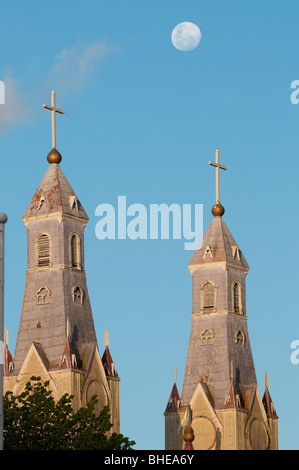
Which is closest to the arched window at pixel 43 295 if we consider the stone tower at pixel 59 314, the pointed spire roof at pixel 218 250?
the stone tower at pixel 59 314

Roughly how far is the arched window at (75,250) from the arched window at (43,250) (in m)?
1.48

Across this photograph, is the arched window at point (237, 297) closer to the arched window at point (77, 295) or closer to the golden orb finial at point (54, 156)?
the arched window at point (77, 295)

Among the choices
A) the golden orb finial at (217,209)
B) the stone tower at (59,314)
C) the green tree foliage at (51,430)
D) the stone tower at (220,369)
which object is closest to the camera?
the green tree foliage at (51,430)

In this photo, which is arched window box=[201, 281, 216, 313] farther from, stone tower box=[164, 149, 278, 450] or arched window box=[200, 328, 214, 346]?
arched window box=[200, 328, 214, 346]

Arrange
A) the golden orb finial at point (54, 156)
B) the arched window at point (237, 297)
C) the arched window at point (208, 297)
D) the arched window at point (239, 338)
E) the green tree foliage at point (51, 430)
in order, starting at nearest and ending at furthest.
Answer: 1. the green tree foliage at point (51, 430)
2. the golden orb finial at point (54, 156)
3. the arched window at point (239, 338)
4. the arched window at point (208, 297)
5. the arched window at point (237, 297)

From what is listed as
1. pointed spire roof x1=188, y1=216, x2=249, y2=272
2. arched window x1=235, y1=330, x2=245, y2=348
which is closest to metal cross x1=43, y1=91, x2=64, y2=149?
pointed spire roof x1=188, y1=216, x2=249, y2=272

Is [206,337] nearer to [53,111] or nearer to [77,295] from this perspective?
[77,295]

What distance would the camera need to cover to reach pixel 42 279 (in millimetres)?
102625

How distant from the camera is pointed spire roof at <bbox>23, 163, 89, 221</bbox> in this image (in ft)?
339

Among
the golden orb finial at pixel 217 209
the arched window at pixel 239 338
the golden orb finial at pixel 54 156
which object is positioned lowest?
the arched window at pixel 239 338

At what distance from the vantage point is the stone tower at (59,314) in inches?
3935
